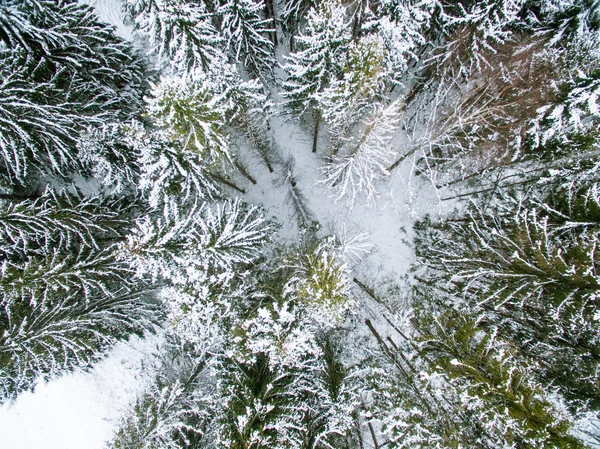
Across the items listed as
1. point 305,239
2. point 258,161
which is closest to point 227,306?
point 305,239

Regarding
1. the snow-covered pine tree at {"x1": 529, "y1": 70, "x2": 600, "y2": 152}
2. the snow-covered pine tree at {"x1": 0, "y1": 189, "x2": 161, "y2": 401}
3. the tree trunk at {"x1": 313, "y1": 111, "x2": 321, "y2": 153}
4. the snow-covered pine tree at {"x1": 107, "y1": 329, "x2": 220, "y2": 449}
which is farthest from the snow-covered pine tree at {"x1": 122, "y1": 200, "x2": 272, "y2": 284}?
the snow-covered pine tree at {"x1": 529, "y1": 70, "x2": 600, "y2": 152}

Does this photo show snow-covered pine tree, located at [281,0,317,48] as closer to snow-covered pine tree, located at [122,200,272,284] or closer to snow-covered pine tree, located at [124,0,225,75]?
snow-covered pine tree, located at [124,0,225,75]

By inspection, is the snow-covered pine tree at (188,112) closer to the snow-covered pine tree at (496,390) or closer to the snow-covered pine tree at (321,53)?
the snow-covered pine tree at (321,53)

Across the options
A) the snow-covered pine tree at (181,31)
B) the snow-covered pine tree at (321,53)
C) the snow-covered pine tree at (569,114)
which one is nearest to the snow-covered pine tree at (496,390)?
the snow-covered pine tree at (569,114)

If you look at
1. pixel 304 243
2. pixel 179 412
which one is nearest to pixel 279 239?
pixel 304 243

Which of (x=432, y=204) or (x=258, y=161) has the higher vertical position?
(x=258, y=161)

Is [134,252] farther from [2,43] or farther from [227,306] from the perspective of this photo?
[2,43]
